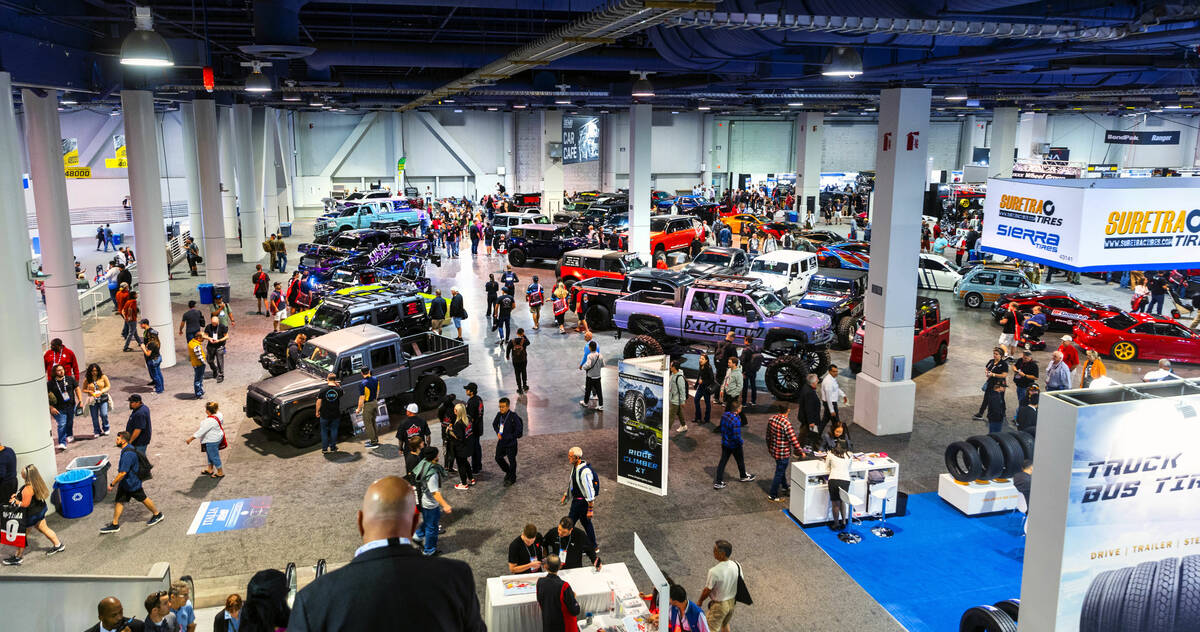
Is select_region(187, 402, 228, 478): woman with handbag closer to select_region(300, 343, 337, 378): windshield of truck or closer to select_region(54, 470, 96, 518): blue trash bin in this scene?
select_region(54, 470, 96, 518): blue trash bin

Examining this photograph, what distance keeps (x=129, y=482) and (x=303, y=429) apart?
11.3 feet

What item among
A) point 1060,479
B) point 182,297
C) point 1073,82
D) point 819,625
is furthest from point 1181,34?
point 182,297

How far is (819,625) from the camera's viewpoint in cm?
949

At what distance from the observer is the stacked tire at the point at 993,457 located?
40.0 ft

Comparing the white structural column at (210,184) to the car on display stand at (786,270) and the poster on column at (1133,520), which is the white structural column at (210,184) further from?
the poster on column at (1133,520)

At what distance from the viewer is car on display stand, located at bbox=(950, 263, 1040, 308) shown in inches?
1022

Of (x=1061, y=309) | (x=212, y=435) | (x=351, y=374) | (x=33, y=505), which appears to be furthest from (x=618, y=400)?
(x=1061, y=309)

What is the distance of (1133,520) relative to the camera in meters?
7.11

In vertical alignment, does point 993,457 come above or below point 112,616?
below

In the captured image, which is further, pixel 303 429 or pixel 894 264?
pixel 894 264

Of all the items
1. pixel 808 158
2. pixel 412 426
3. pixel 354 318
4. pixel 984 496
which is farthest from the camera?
pixel 808 158

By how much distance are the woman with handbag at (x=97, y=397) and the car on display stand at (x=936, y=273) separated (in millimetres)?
24394

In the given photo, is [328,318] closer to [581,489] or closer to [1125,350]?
[581,489]

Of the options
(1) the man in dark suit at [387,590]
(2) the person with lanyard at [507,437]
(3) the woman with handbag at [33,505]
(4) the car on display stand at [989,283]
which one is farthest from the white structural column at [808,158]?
(1) the man in dark suit at [387,590]
